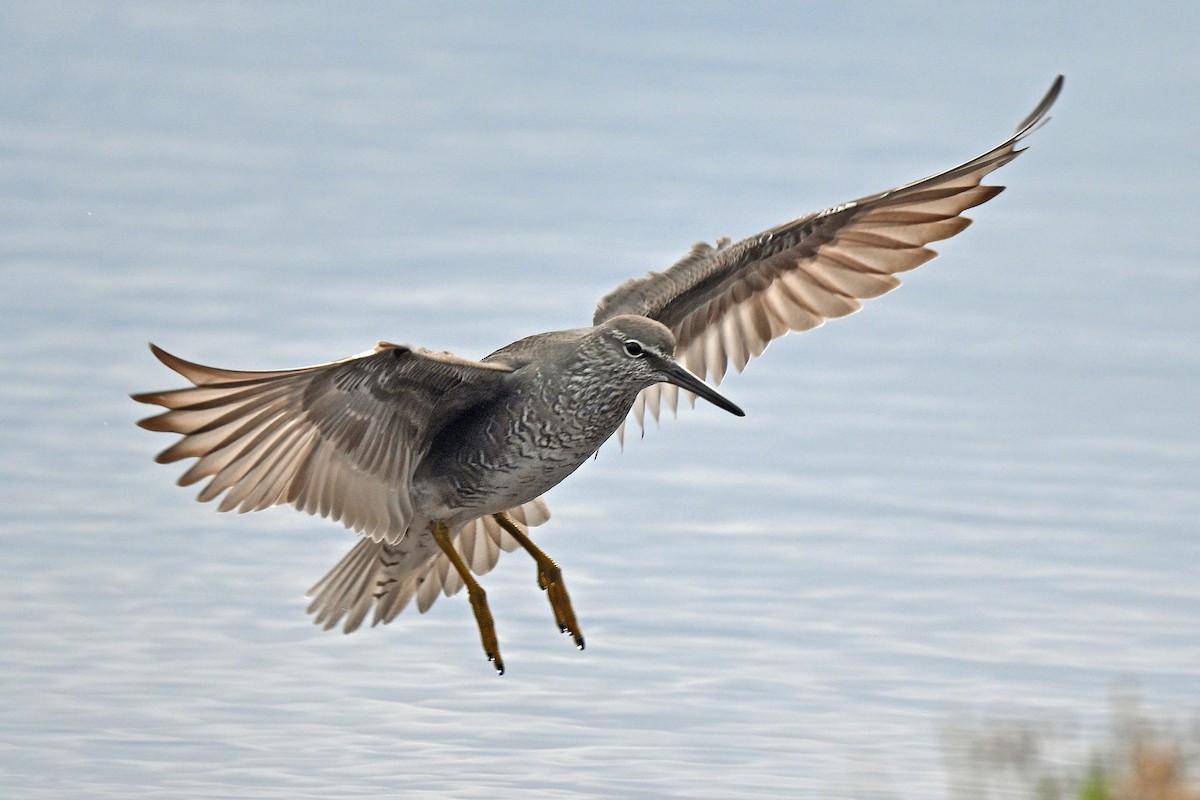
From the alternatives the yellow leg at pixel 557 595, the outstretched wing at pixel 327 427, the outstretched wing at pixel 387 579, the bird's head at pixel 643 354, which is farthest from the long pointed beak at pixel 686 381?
the outstretched wing at pixel 387 579

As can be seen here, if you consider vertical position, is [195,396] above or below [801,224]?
below

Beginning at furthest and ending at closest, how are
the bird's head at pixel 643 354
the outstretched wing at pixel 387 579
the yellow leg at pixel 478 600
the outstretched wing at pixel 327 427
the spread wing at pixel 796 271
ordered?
the outstretched wing at pixel 387 579
the spread wing at pixel 796 271
the yellow leg at pixel 478 600
the bird's head at pixel 643 354
the outstretched wing at pixel 327 427

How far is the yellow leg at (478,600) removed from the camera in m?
7.36

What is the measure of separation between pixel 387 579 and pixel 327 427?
1.49 m

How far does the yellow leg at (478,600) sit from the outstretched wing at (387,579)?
48 cm

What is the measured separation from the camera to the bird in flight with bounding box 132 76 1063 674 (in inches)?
262

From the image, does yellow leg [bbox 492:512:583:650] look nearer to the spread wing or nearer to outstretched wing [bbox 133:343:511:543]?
outstretched wing [bbox 133:343:511:543]

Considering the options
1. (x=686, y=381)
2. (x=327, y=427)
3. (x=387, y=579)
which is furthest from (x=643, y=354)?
(x=387, y=579)

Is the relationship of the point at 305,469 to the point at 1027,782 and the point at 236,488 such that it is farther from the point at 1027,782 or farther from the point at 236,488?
the point at 1027,782

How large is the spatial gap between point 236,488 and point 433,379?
2.94ft

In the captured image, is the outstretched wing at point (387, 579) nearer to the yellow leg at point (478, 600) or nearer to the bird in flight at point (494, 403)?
the bird in flight at point (494, 403)

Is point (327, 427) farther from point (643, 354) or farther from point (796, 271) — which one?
point (796, 271)

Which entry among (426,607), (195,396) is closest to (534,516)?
(426,607)

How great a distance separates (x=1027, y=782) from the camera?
4121mm
